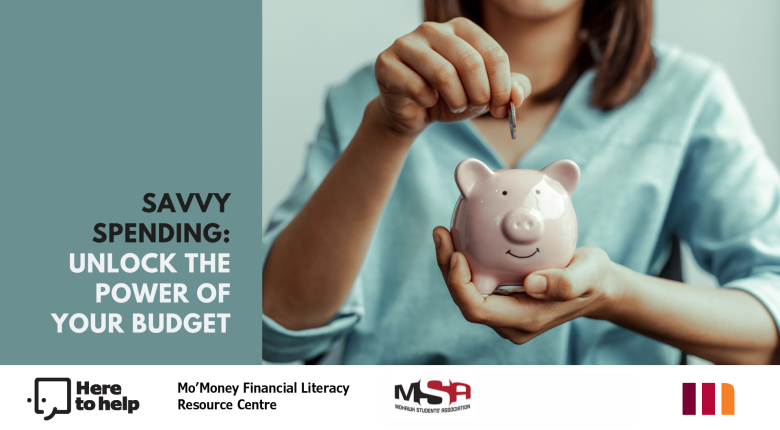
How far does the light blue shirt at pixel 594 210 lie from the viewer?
0.98m

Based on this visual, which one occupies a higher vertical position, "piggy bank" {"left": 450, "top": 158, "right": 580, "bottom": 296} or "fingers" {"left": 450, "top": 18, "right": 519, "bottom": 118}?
"fingers" {"left": 450, "top": 18, "right": 519, "bottom": 118}

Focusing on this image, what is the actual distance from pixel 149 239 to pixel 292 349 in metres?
0.31

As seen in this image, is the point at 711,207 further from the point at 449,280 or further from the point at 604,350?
the point at 449,280

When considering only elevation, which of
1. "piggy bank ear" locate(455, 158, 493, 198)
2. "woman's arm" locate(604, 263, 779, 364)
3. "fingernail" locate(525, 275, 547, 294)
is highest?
"piggy bank ear" locate(455, 158, 493, 198)

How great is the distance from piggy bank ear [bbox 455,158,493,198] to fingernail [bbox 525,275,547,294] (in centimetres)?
13

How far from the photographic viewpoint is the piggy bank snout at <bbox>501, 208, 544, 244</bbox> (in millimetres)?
619

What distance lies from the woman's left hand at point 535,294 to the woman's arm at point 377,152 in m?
0.17

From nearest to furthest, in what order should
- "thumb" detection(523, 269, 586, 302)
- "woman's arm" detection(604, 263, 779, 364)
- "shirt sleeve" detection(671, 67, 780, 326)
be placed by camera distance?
"thumb" detection(523, 269, 586, 302) < "woman's arm" detection(604, 263, 779, 364) < "shirt sleeve" detection(671, 67, 780, 326)

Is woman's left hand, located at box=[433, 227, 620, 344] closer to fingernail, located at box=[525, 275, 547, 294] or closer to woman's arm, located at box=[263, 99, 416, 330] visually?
fingernail, located at box=[525, 275, 547, 294]

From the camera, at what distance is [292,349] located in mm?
1001

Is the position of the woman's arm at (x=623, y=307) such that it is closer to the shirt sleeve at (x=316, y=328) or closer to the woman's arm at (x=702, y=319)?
the woman's arm at (x=702, y=319)
